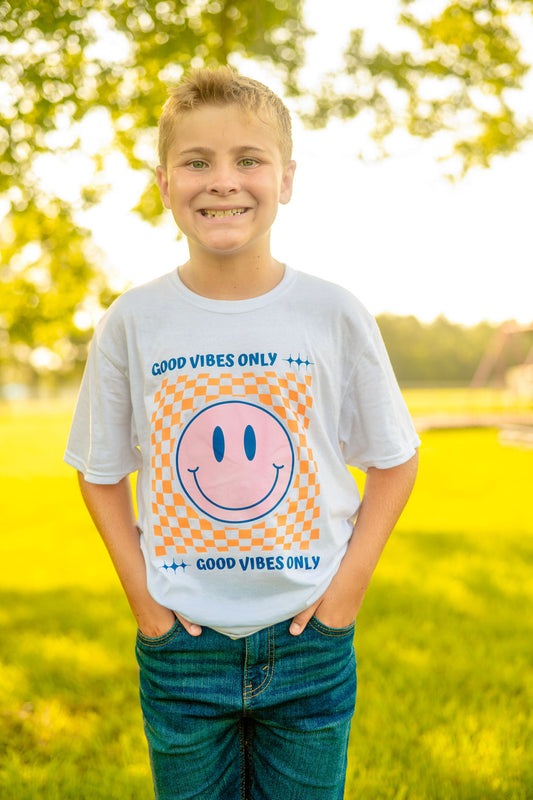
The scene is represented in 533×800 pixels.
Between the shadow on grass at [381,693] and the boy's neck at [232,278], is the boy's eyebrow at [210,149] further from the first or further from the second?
the shadow on grass at [381,693]

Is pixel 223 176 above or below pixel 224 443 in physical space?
above

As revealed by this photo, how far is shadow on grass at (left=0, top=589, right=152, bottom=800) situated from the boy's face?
7.42ft

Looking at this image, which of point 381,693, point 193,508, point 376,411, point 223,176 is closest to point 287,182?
point 223,176

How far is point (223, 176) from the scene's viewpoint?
1.59 meters

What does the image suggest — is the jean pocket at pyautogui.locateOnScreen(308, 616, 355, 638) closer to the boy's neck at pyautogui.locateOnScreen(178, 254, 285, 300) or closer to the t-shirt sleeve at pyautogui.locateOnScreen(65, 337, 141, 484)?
the t-shirt sleeve at pyautogui.locateOnScreen(65, 337, 141, 484)

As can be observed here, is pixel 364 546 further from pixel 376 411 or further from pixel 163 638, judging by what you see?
pixel 163 638

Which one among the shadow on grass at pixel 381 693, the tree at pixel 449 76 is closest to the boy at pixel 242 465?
the shadow on grass at pixel 381 693

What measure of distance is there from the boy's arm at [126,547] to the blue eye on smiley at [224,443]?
1.12 ft

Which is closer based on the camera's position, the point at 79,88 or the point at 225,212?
the point at 225,212

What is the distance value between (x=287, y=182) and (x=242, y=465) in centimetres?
73

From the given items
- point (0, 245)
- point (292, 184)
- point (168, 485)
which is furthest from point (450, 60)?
point (168, 485)

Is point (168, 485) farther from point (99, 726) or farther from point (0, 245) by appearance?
point (0, 245)

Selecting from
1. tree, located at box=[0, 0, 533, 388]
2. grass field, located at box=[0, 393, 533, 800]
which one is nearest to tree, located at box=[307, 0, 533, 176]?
tree, located at box=[0, 0, 533, 388]

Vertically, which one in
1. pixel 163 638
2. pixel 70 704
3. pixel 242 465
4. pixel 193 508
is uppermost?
pixel 242 465
